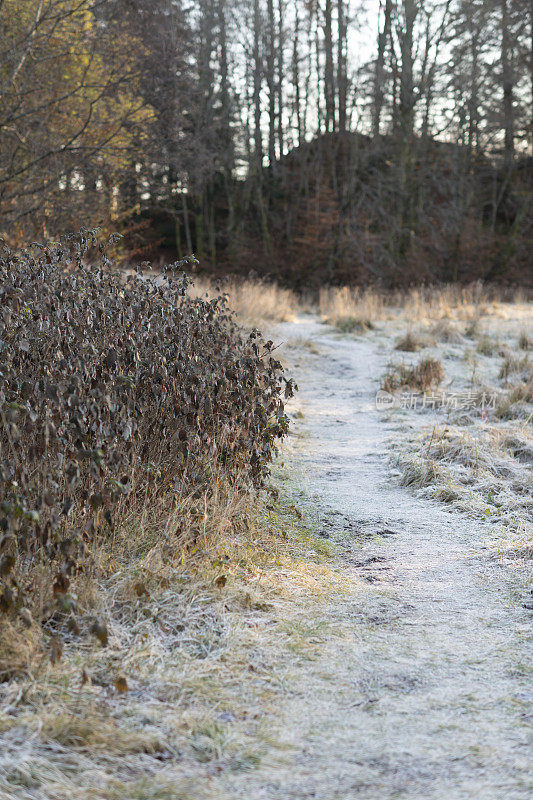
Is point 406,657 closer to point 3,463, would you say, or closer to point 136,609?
point 136,609

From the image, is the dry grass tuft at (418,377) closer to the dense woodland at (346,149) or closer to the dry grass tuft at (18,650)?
the dry grass tuft at (18,650)

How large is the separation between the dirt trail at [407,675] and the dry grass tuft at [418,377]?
340 cm

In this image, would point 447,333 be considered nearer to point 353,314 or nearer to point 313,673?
point 353,314

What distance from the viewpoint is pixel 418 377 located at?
27.5ft

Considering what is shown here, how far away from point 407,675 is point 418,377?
598 centimetres

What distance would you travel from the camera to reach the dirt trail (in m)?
2.12

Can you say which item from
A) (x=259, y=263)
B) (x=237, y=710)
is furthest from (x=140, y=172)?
(x=237, y=710)

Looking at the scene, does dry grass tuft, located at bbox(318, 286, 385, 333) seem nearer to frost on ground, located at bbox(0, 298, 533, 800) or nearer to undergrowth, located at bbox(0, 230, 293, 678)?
frost on ground, located at bbox(0, 298, 533, 800)

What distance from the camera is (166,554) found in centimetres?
330

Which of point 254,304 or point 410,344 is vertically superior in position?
point 254,304

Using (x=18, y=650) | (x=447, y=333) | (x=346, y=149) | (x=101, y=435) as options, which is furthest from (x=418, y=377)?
(x=346, y=149)

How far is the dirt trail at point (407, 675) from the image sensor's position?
2.12 metres

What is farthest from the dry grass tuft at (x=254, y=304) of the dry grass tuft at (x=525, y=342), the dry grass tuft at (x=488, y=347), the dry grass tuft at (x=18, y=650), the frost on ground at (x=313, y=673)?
the dry grass tuft at (x=18, y=650)

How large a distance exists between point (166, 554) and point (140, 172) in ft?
44.0
